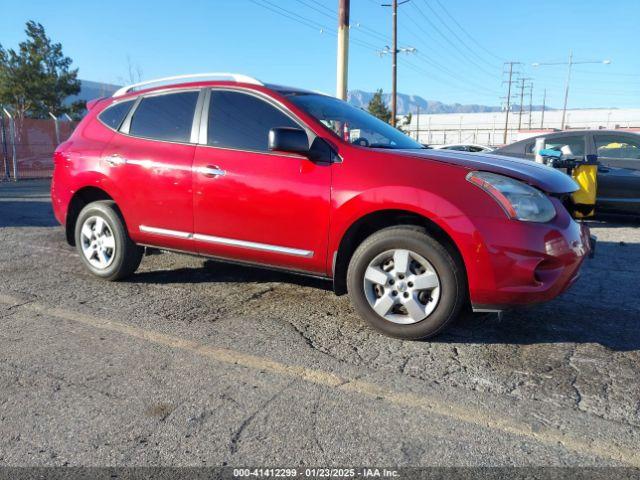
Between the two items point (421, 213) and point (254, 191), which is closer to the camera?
point (421, 213)

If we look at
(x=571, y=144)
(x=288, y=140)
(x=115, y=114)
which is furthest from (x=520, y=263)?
(x=571, y=144)

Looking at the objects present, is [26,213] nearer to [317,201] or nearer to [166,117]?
[166,117]

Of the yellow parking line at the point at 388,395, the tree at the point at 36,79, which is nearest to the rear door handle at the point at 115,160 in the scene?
the yellow parking line at the point at 388,395

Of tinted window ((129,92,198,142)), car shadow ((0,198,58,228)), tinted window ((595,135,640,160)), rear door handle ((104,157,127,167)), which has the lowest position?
car shadow ((0,198,58,228))

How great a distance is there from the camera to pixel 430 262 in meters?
3.35

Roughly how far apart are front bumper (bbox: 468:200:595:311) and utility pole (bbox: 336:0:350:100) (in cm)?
1237

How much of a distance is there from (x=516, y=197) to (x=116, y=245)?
3400mm

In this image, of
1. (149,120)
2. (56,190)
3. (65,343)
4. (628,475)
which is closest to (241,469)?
(628,475)

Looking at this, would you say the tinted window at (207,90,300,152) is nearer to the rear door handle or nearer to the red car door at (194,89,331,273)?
the red car door at (194,89,331,273)

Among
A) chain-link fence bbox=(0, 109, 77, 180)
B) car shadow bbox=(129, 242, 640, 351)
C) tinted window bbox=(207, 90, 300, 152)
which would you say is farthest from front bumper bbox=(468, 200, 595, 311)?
chain-link fence bbox=(0, 109, 77, 180)

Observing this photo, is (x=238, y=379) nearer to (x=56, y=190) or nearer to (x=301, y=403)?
(x=301, y=403)

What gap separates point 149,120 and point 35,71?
96.3ft

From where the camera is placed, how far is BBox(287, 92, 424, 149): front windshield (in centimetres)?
398

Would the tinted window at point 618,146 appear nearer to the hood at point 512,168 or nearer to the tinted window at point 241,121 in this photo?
the hood at point 512,168
